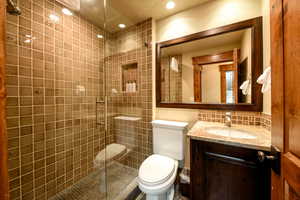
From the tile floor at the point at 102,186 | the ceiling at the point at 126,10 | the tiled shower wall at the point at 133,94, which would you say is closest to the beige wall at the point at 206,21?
the ceiling at the point at 126,10

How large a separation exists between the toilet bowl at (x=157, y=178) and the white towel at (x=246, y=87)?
3.92ft

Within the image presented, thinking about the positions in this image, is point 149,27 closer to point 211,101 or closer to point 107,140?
point 211,101

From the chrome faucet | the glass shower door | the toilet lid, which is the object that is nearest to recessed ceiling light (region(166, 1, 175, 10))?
the glass shower door

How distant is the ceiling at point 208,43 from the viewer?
1.42 m

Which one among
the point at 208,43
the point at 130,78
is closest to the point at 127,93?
the point at 130,78

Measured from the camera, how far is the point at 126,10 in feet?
5.63

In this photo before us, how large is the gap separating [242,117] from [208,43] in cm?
103

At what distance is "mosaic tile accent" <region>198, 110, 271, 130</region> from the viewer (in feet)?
4.02

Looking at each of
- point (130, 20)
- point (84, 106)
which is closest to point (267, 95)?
point (130, 20)

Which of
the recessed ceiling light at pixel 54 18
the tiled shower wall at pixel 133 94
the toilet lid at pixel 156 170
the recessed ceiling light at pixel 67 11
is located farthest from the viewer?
the tiled shower wall at pixel 133 94

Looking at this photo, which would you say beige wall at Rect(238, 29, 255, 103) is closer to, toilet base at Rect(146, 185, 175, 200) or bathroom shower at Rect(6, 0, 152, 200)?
bathroom shower at Rect(6, 0, 152, 200)

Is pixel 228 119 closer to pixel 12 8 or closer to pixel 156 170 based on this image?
pixel 156 170

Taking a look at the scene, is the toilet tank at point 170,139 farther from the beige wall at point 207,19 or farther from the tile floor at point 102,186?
the tile floor at point 102,186

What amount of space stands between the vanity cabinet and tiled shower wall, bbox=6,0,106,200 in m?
1.47
